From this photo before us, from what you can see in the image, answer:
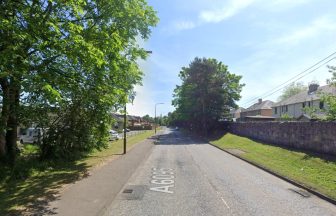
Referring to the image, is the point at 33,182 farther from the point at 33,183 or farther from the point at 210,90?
the point at 210,90

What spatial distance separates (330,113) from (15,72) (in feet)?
70.8

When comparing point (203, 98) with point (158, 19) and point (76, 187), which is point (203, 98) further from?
point (76, 187)

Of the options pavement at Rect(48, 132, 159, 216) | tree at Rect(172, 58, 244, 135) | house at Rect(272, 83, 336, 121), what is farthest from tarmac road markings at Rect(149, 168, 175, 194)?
tree at Rect(172, 58, 244, 135)

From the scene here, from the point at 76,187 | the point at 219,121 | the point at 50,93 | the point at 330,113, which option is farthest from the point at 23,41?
the point at 219,121

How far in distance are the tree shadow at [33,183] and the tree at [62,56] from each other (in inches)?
65.8

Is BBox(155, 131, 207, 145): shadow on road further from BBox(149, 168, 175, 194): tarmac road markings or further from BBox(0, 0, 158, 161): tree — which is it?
BBox(149, 168, 175, 194): tarmac road markings

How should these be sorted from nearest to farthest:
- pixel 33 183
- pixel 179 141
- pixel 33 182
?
pixel 33 183 → pixel 33 182 → pixel 179 141

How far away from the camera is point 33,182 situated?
1416cm

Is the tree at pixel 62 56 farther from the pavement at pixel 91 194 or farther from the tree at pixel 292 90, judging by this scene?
the tree at pixel 292 90

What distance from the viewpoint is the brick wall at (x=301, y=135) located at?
2082 centimetres

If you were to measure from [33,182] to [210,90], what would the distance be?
168 feet

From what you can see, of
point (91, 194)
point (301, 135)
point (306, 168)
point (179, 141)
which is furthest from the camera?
point (179, 141)

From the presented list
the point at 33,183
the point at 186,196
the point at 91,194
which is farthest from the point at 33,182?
the point at 186,196

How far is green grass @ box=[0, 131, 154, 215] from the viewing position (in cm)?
981
